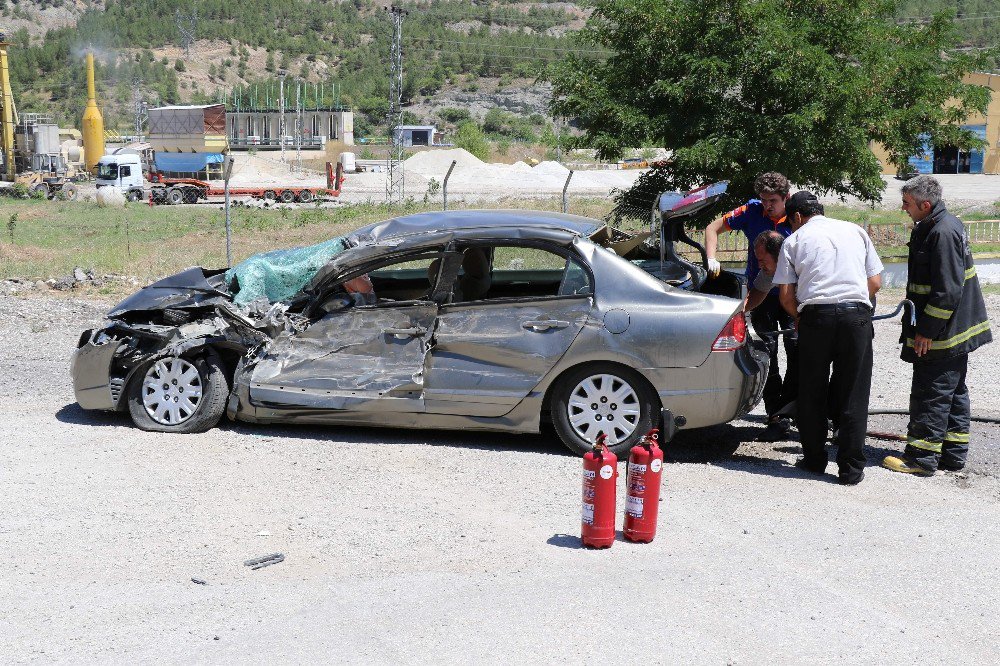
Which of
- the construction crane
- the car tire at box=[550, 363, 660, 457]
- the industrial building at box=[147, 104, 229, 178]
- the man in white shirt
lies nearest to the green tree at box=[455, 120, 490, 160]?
the industrial building at box=[147, 104, 229, 178]

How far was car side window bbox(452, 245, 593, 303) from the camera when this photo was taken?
23.6 feet

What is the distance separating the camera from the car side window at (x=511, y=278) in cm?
720

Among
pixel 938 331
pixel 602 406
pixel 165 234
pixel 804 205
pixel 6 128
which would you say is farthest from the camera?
pixel 6 128

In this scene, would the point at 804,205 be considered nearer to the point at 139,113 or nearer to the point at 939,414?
the point at 939,414

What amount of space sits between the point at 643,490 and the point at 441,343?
2.26 metres

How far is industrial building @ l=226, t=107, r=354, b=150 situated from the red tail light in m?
76.6

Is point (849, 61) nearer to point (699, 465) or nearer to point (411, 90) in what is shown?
point (699, 465)

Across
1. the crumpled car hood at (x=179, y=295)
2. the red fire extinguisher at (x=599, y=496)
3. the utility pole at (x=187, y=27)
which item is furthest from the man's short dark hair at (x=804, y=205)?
the utility pole at (x=187, y=27)

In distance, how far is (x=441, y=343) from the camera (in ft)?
24.0

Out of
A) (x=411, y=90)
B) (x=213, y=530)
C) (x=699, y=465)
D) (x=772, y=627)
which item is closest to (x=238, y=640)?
(x=213, y=530)

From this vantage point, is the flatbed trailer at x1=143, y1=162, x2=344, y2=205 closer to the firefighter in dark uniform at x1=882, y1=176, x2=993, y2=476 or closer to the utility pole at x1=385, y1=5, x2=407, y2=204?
the utility pole at x1=385, y1=5, x2=407, y2=204

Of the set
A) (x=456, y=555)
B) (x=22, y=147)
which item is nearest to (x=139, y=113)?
(x=22, y=147)

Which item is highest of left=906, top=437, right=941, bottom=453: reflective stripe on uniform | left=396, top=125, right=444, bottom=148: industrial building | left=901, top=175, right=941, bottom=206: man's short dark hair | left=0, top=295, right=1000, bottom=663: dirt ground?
left=396, top=125, right=444, bottom=148: industrial building

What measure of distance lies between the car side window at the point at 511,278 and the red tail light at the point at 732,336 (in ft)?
3.01
